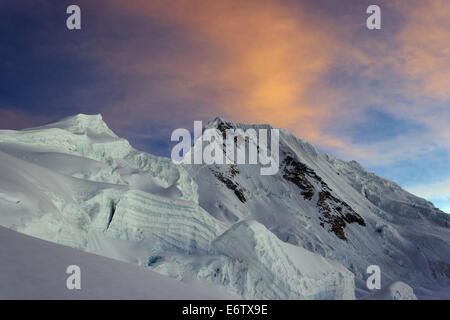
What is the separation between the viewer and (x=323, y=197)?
56.9 meters

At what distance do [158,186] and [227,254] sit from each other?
30.8 ft

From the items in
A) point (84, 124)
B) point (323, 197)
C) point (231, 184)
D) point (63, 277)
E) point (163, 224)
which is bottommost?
point (63, 277)

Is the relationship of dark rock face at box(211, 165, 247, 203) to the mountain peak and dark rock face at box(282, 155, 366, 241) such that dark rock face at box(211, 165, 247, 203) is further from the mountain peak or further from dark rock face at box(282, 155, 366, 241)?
the mountain peak

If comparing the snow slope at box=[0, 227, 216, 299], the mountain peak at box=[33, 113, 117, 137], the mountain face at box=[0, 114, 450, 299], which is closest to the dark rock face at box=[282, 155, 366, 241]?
the mountain face at box=[0, 114, 450, 299]

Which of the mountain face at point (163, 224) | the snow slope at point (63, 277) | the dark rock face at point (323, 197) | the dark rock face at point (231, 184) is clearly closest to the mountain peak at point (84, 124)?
the mountain face at point (163, 224)

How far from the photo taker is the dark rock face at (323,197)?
5203 cm

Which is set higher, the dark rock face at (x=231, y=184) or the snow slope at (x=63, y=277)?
the dark rock face at (x=231, y=184)

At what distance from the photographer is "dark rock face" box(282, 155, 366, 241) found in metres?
52.0

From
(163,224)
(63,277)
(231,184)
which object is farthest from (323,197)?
(63,277)

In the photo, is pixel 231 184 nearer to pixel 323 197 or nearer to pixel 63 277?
pixel 323 197

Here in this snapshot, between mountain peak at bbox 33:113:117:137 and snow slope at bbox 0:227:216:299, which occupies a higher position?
mountain peak at bbox 33:113:117:137

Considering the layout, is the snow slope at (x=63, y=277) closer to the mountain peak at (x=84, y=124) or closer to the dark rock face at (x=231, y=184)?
the mountain peak at (x=84, y=124)
